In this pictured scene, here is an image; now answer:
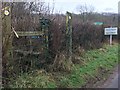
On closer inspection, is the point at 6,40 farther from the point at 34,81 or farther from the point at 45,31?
the point at 45,31

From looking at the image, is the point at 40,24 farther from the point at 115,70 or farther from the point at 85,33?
the point at 85,33

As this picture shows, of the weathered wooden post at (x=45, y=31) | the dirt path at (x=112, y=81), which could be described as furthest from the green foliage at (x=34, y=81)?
the dirt path at (x=112, y=81)

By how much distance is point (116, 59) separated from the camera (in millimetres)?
13680

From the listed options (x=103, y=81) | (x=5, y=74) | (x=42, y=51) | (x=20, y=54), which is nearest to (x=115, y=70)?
(x=103, y=81)

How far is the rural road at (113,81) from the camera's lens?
8.40 meters

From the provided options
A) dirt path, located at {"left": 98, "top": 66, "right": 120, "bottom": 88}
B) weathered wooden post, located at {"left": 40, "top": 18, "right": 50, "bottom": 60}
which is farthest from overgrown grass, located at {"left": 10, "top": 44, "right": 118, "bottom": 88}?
weathered wooden post, located at {"left": 40, "top": 18, "right": 50, "bottom": 60}

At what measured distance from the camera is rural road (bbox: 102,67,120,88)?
8.40 m

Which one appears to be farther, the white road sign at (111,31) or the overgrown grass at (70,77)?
the white road sign at (111,31)

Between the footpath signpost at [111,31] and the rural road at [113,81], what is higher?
the footpath signpost at [111,31]

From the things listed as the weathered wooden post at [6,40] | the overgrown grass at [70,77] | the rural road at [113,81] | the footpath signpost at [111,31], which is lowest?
the rural road at [113,81]

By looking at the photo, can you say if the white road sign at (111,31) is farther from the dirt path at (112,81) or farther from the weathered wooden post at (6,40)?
the weathered wooden post at (6,40)

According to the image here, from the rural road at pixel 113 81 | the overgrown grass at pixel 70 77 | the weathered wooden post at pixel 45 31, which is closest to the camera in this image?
the overgrown grass at pixel 70 77

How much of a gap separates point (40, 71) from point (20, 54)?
77cm

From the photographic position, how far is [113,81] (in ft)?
29.5
